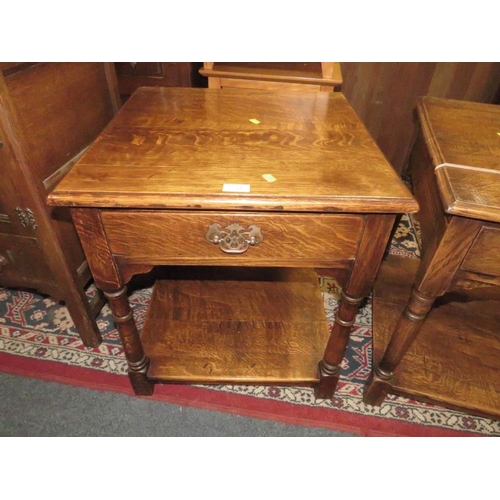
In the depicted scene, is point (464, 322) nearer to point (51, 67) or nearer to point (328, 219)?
point (328, 219)

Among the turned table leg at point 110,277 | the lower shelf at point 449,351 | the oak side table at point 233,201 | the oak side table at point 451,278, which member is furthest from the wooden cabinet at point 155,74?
the lower shelf at point 449,351

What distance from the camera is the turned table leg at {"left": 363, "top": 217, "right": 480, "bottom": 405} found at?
722mm

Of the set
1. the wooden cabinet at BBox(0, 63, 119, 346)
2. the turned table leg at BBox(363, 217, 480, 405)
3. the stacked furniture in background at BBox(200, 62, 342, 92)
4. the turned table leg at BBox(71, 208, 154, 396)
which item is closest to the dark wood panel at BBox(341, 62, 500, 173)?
the stacked furniture in background at BBox(200, 62, 342, 92)

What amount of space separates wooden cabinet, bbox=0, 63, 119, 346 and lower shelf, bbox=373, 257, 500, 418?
1072 mm

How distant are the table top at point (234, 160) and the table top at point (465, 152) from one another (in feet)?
0.35

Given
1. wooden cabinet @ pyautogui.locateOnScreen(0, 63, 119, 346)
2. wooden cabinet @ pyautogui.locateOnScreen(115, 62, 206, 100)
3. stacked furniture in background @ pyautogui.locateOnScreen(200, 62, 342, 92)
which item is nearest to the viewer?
wooden cabinet @ pyautogui.locateOnScreen(0, 63, 119, 346)

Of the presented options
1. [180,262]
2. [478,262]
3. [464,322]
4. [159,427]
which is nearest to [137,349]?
[159,427]

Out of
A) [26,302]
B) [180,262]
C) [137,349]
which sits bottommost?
[26,302]

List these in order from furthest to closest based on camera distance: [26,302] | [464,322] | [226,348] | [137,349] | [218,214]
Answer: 1. [26,302]
2. [464,322]
3. [226,348]
4. [137,349]
5. [218,214]

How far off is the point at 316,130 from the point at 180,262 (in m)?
0.50

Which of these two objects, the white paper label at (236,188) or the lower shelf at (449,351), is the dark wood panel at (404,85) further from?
the white paper label at (236,188)

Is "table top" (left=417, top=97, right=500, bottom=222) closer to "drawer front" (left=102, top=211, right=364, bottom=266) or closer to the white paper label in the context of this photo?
"drawer front" (left=102, top=211, right=364, bottom=266)

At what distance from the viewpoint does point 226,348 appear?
1.21m

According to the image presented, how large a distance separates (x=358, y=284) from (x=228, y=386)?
25.4 inches
